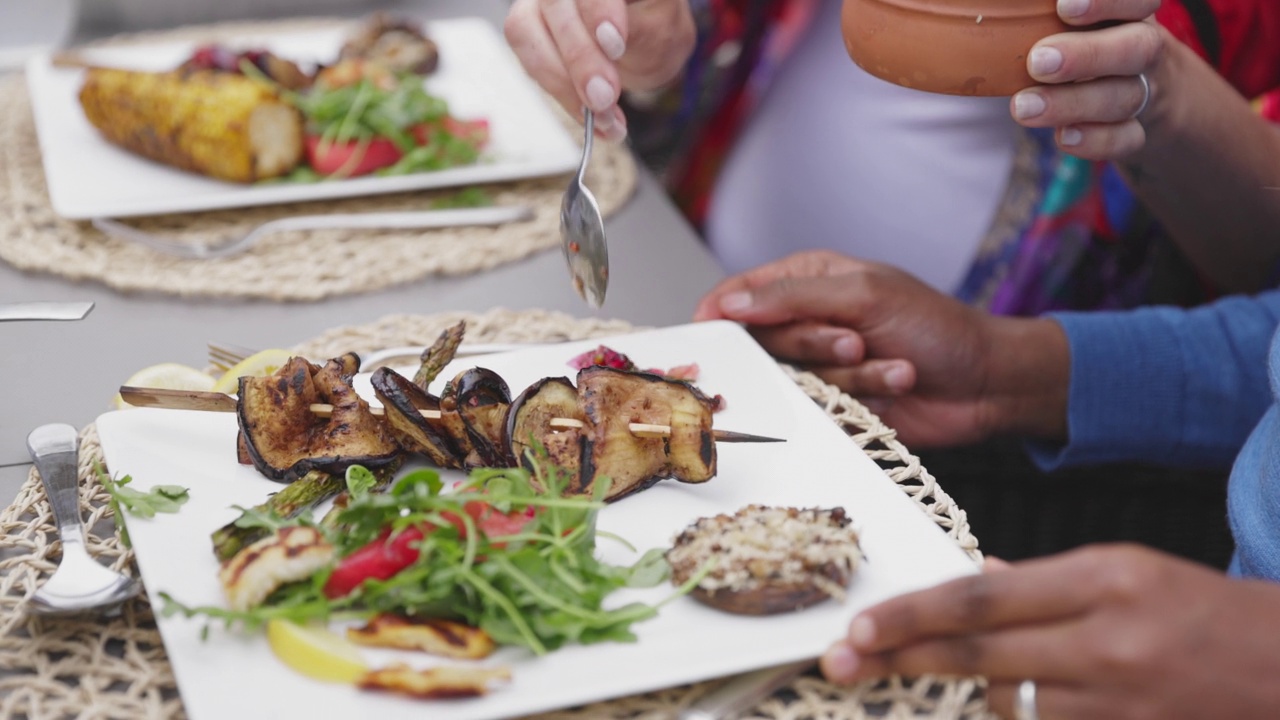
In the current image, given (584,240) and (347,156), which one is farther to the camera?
(347,156)

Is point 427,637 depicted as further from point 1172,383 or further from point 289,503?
point 1172,383

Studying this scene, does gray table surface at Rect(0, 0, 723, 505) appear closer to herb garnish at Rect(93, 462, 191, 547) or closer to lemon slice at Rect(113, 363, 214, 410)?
lemon slice at Rect(113, 363, 214, 410)

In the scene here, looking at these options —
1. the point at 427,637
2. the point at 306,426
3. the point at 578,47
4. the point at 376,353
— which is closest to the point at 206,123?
the point at 376,353

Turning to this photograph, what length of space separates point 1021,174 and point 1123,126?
87cm

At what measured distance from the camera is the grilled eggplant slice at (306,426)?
Result: 1329 mm

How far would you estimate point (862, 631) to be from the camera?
40.1 inches

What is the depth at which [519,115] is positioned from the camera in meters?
2.52

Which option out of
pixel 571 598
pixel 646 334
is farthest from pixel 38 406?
pixel 571 598

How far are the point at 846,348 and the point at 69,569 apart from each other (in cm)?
100

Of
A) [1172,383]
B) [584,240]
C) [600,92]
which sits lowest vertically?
[1172,383]

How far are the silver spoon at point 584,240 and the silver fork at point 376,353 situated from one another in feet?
0.35

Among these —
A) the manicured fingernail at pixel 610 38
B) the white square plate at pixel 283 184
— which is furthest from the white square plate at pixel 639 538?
the white square plate at pixel 283 184

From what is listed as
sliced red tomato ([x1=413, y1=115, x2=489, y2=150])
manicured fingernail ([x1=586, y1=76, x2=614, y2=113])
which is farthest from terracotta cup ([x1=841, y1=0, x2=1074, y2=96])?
sliced red tomato ([x1=413, y1=115, x2=489, y2=150])

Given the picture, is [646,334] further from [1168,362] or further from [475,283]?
[1168,362]
